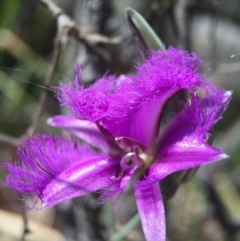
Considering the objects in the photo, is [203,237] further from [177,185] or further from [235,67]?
[177,185]

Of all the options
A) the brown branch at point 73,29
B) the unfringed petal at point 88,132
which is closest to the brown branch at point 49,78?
the brown branch at point 73,29

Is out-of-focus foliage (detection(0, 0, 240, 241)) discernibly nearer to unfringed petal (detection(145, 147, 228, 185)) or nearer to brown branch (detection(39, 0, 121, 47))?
brown branch (detection(39, 0, 121, 47))

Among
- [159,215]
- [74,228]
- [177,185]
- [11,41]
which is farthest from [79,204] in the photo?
[11,41]

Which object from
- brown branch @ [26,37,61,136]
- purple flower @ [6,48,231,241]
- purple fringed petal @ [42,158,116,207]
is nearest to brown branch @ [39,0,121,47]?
brown branch @ [26,37,61,136]

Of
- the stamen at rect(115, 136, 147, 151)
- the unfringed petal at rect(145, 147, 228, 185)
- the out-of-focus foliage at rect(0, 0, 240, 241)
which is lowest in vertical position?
the out-of-focus foliage at rect(0, 0, 240, 241)

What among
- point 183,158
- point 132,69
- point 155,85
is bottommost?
point 132,69

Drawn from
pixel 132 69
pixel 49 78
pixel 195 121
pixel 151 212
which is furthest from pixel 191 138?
pixel 132 69

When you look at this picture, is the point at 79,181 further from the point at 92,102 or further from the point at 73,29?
the point at 73,29
